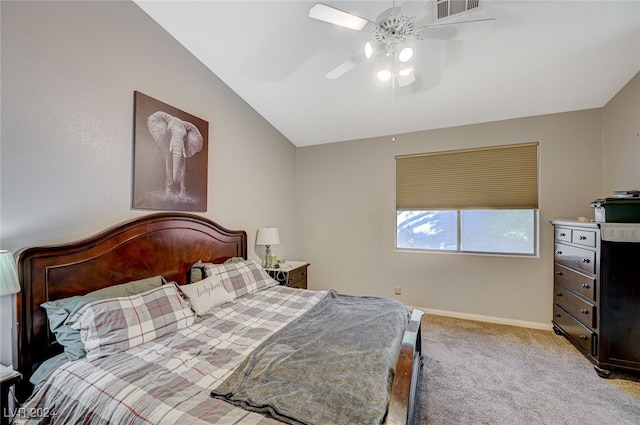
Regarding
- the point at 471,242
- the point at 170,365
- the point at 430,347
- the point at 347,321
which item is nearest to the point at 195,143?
the point at 170,365

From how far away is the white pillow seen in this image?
2094mm

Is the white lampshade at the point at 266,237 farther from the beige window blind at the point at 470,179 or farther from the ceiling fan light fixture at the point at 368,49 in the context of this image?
the ceiling fan light fixture at the point at 368,49

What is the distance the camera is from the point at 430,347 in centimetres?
276

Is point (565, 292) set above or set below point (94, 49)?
A: below

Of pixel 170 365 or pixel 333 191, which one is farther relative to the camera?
pixel 333 191

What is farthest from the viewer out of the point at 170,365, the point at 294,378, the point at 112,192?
the point at 112,192

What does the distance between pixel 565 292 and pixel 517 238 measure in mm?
761

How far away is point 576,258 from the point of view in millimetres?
2604

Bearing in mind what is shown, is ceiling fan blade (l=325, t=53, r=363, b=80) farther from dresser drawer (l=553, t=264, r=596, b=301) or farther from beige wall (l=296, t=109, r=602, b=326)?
dresser drawer (l=553, t=264, r=596, b=301)

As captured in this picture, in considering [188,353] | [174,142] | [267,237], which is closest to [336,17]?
[174,142]

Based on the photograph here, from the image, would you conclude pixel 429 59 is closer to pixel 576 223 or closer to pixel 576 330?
pixel 576 223

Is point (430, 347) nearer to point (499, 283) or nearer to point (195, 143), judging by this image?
point (499, 283)

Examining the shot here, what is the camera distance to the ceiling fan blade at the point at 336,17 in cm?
153

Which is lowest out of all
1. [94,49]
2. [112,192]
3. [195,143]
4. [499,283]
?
[499,283]
